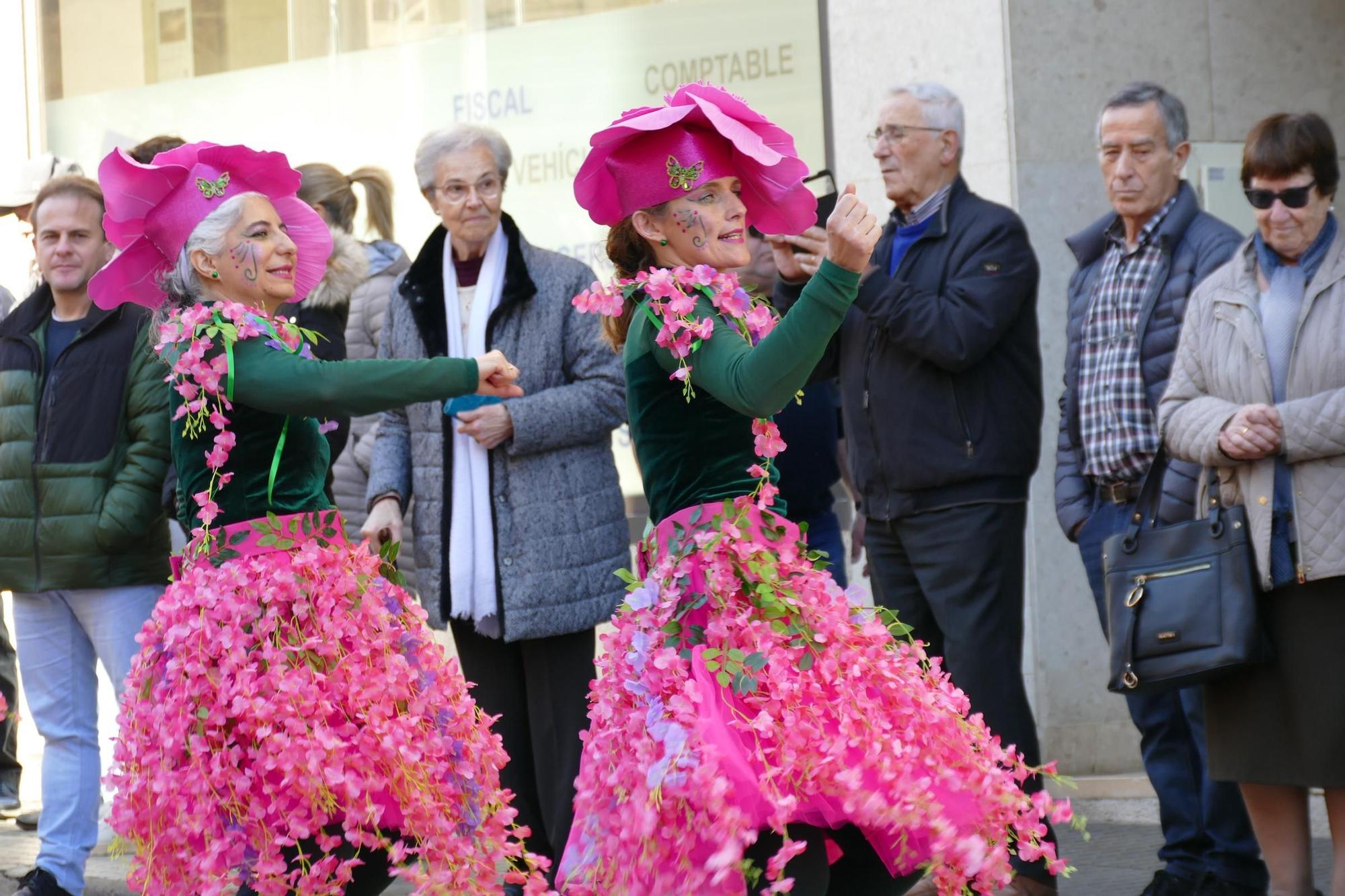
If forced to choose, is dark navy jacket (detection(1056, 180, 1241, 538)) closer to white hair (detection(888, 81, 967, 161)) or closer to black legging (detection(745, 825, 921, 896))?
white hair (detection(888, 81, 967, 161))

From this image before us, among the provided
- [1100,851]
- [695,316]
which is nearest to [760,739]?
[695,316]

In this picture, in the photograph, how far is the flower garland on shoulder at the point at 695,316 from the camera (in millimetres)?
3996

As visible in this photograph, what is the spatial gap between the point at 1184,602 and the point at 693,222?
196 cm

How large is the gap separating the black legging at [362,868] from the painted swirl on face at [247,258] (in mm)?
1400

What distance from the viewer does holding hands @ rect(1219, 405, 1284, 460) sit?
5.11m

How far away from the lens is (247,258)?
4.72 metres

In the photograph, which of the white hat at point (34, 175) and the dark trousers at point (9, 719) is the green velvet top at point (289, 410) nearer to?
the white hat at point (34, 175)

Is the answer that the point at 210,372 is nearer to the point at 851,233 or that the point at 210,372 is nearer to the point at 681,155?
the point at 681,155

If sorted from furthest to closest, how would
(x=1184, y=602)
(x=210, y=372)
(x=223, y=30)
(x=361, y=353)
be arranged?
(x=223, y=30) → (x=361, y=353) → (x=1184, y=602) → (x=210, y=372)

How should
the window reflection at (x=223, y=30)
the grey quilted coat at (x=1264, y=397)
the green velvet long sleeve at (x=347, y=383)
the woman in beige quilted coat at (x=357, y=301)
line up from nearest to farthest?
the green velvet long sleeve at (x=347, y=383) < the grey quilted coat at (x=1264, y=397) < the woman in beige quilted coat at (x=357, y=301) < the window reflection at (x=223, y=30)

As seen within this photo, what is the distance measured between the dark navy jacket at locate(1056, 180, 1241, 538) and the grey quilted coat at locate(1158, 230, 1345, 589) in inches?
9.9

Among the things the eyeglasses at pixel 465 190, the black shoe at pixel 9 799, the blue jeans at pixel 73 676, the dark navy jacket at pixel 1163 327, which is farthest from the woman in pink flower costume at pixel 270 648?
the black shoe at pixel 9 799

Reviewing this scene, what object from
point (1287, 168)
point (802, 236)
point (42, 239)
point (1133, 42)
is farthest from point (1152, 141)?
point (42, 239)

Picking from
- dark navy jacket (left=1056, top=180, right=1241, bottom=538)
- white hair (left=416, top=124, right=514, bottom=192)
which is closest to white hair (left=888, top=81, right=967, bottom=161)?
dark navy jacket (left=1056, top=180, right=1241, bottom=538)
